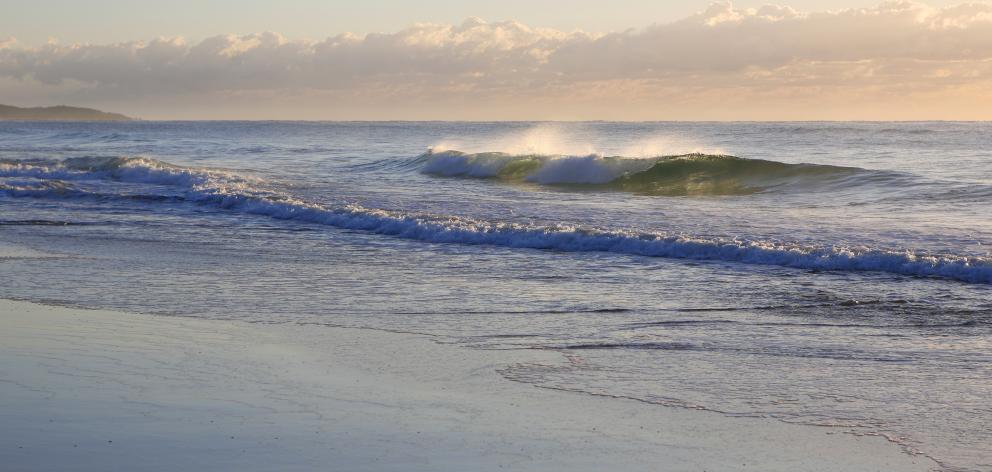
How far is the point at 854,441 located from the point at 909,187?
19592mm

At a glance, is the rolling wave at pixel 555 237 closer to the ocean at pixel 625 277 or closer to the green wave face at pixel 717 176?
the ocean at pixel 625 277

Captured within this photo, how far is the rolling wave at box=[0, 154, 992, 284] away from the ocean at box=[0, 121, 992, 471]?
44 millimetres

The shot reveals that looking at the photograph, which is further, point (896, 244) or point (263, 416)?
point (896, 244)

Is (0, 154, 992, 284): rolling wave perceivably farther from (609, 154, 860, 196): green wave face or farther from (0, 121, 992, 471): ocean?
(609, 154, 860, 196): green wave face

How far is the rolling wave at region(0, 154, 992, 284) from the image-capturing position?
11.9m

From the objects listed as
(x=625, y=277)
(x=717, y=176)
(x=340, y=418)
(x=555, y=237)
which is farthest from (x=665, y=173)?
(x=340, y=418)

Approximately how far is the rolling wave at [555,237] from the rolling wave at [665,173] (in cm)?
1006

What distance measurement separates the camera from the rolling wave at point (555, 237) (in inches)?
469

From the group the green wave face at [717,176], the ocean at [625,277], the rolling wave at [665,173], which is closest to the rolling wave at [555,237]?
the ocean at [625,277]

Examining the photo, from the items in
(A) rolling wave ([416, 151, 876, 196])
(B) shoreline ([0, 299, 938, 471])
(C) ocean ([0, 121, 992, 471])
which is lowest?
(B) shoreline ([0, 299, 938, 471])

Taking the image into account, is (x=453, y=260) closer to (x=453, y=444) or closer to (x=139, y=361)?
(x=139, y=361)

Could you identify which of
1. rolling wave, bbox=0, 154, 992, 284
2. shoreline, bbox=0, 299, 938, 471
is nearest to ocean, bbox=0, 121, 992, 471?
rolling wave, bbox=0, 154, 992, 284

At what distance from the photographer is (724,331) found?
27.6ft

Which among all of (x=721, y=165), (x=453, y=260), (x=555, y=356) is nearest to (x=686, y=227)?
(x=453, y=260)
